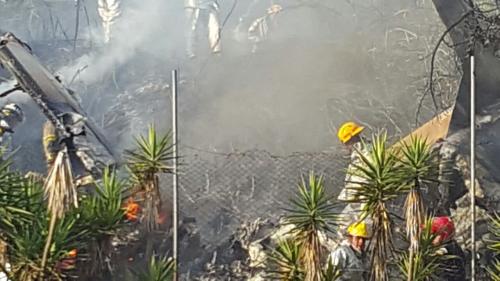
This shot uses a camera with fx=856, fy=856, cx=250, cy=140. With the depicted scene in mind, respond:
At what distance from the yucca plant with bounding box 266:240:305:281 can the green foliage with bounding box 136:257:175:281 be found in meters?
0.67

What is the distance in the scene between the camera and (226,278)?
770cm

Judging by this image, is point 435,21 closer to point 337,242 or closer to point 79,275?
point 337,242

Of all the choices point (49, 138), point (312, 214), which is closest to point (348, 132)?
point (312, 214)

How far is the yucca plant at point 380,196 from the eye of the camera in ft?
17.8

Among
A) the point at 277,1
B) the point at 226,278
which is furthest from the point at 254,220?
the point at 277,1

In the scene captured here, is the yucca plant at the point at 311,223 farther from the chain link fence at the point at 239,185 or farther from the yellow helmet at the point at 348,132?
the chain link fence at the point at 239,185

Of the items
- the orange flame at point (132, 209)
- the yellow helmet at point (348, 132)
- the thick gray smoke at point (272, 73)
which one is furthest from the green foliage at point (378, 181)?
the thick gray smoke at point (272, 73)

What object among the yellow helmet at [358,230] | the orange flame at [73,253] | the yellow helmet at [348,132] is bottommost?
the orange flame at [73,253]

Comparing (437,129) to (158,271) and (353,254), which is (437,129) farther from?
(158,271)

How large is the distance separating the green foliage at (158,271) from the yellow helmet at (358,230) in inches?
52.8

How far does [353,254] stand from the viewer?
6047 mm

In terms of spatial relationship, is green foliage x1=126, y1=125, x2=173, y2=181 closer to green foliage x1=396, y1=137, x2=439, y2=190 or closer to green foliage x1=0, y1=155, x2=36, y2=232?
green foliage x1=0, y1=155, x2=36, y2=232

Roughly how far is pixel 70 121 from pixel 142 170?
7.94ft

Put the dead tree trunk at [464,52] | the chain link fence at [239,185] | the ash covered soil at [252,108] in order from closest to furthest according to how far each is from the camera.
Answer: the dead tree trunk at [464,52]
the chain link fence at [239,185]
the ash covered soil at [252,108]
